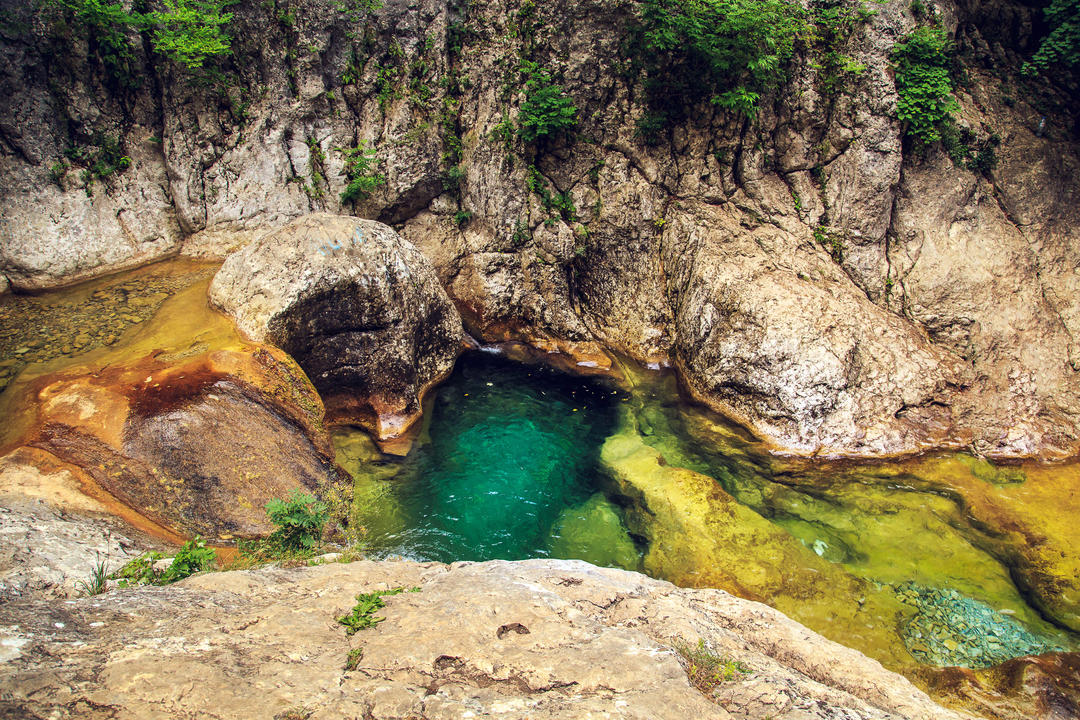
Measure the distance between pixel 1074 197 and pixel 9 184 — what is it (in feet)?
66.4

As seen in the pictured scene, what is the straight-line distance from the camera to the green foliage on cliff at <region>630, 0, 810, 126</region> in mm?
11211

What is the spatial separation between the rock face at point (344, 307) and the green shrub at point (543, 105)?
171 inches

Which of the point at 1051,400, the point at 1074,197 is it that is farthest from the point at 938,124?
the point at 1051,400

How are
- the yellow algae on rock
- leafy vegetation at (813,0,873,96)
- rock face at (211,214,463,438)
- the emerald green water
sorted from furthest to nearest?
leafy vegetation at (813,0,873,96)
rock face at (211,214,463,438)
the emerald green water
the yellow algae on rock

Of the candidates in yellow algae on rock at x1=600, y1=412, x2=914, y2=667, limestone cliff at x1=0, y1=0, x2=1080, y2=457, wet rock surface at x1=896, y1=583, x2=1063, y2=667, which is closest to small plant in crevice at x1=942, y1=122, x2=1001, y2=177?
limestone cliff at x1=0, y1=0, x2=1080, y2=457

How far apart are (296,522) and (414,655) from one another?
127 inches

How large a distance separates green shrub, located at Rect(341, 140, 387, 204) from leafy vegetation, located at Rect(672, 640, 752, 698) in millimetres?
11375

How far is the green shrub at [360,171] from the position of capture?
12.5 meters

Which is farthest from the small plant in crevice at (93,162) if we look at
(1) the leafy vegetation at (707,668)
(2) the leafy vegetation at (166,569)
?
(1) the leafy vegetation at (707,668)

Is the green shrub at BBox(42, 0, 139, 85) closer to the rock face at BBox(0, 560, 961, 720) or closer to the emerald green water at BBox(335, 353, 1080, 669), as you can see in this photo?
the emerald green water at BBox(335, 353, 1080, 669)

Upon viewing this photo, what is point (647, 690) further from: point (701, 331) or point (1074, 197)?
point (1074, 197)

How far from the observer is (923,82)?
447 inches

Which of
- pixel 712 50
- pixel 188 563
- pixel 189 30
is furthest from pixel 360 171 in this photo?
pixel 188 563

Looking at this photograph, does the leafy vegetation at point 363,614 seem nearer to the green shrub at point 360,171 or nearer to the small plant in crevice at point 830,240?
the green shrub at point 360,171
